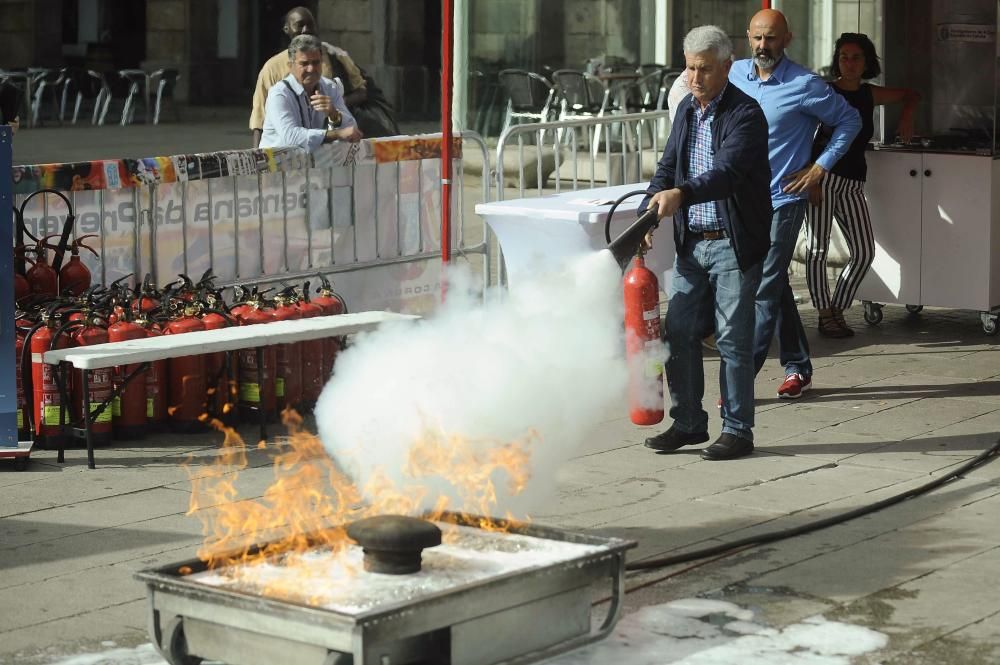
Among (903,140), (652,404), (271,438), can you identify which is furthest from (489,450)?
(903,140)

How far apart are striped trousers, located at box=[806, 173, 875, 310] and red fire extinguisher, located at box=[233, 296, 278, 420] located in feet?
12.8

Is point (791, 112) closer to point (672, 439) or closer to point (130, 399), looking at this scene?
point (672, 439)

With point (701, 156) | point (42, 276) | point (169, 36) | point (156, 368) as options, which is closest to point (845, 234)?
point (701, 156)

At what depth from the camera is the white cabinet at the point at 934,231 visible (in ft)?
37.4

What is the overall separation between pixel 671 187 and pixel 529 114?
13.1m

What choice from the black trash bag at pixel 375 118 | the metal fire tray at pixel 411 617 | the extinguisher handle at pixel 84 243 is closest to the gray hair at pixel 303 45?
the extinguisher handle at pixel 84 243

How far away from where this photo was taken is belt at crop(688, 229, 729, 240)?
25.6ft

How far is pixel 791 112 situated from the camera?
9164 mm

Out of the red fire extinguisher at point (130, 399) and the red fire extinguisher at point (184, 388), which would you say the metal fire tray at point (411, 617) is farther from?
the red fire extinguisher at point (184, 388)

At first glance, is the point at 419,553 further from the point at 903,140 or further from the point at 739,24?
the point at 739,24

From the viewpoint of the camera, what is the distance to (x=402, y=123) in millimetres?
31203

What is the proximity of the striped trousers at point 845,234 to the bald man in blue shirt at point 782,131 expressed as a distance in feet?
6.52

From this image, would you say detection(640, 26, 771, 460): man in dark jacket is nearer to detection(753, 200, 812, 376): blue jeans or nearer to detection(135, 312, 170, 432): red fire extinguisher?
detection(753, 200, 812, 376): blue jeans

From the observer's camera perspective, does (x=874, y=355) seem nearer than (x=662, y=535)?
No
